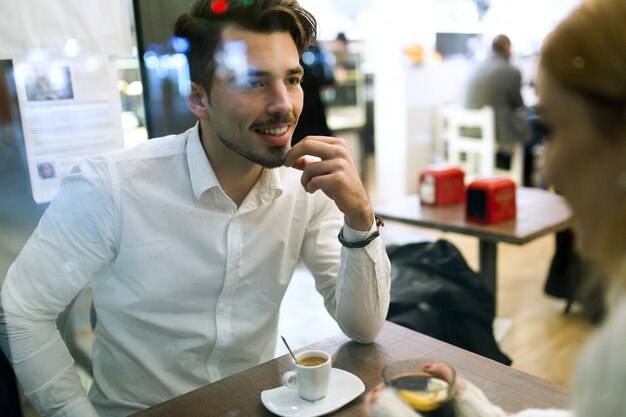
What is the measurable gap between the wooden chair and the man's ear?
3.41 m

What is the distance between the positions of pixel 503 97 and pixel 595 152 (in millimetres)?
3924

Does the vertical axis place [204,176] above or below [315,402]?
above

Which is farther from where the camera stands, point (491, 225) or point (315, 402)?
point (491, 225)

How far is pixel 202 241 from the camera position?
1.18 meters

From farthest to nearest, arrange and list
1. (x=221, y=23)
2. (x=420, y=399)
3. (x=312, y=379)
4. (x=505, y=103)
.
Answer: (x=505, y=103) → (x=221, y=23) → (x=312, y=379) → (x=420, y=399)

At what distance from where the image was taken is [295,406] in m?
0.93

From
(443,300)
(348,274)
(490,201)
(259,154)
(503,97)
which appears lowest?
(443,300)

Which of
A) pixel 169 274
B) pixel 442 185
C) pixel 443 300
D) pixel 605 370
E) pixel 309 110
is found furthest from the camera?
pixel 442 185

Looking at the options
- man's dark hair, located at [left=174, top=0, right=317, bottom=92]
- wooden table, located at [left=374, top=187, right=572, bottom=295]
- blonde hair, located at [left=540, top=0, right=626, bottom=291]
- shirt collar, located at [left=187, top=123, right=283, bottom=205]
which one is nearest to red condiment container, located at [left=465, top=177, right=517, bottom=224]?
wooden table, located at [left=374, top=187, right=572, bottom=295]

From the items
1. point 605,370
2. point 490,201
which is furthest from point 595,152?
point 490,201

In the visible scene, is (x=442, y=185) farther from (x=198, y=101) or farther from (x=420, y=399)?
(x=420, y=399)

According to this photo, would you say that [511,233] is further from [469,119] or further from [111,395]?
[469,119]

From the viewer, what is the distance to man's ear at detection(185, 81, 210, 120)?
1135 mm

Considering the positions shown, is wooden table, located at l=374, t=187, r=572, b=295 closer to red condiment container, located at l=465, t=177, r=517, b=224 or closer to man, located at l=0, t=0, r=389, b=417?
red condiment container, located at l=465, t=177, r=517, b=224
